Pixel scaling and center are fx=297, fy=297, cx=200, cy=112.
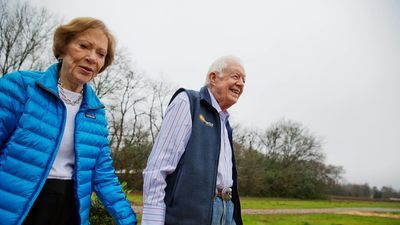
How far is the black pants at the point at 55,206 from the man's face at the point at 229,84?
155cm

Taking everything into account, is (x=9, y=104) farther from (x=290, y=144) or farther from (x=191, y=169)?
(x=290, y=144)

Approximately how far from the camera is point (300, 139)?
49188 millimetres

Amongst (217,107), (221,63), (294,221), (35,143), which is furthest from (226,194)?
(294,221)

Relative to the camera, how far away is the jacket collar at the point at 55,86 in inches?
81.9

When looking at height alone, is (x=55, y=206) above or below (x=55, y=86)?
below

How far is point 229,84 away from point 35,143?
176 cm

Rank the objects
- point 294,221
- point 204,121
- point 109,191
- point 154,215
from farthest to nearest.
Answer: point 294,221, point 204,121, point 109,191, point 154,215

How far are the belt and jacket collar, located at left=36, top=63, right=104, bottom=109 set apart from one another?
4.11 ft

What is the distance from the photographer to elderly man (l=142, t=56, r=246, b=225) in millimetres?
2232

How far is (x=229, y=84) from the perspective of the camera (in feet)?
9.63

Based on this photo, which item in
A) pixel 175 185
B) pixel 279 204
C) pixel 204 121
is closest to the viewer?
pixel 175 185

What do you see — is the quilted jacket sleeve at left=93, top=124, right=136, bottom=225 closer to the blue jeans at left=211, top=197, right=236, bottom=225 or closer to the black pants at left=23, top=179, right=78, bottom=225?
the black pants at left=23, top=179, right=78, bottom=225

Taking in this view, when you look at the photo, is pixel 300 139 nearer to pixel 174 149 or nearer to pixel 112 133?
pixel 112 133

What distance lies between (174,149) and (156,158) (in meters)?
0.16
